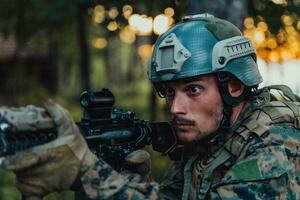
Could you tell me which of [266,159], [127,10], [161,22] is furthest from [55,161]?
[161,22]

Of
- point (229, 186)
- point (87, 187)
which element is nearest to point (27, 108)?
point (87, 187)

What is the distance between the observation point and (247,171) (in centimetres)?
311

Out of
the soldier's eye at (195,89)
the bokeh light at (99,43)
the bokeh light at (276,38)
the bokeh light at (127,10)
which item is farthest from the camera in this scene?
the bokeh light at (99,43)

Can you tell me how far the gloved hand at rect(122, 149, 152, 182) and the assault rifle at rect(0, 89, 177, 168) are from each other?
0.04 metres

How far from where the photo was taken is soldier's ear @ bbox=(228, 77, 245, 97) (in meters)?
3.47

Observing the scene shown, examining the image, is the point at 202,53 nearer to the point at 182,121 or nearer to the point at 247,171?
the point at 182,121

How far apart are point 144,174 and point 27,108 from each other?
905 millimetres

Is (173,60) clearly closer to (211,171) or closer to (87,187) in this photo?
(211,171)

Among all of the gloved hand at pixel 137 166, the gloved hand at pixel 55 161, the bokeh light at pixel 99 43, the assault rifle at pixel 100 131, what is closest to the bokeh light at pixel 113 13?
the assault rifle at pixel 100 131

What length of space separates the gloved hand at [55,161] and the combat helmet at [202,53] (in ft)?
2.69

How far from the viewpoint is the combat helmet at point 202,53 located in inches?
131

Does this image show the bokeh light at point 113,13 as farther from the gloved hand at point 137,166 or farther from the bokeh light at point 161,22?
the gloved hand at point 137,166

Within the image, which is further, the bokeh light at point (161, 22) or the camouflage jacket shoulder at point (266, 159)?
the bokeh light at point (161, 22)

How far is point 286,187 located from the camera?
316cm
